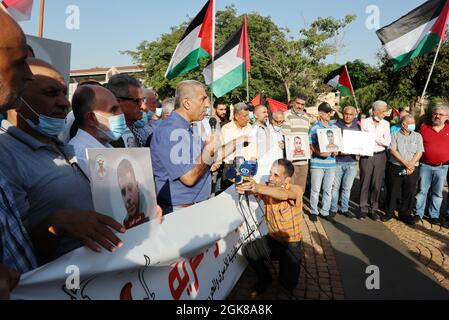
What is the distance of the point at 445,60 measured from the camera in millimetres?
25188

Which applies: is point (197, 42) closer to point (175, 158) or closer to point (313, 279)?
point (175, 158)

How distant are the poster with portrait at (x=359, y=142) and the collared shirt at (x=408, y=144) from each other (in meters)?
0.51

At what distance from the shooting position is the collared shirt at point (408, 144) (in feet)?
21.1

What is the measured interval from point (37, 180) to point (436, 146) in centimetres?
665

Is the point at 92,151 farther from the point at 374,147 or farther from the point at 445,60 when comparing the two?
the point at 445,60

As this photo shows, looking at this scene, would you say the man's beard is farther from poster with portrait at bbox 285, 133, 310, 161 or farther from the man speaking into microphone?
poster with portrait at bbox 285, 133, 310, 161

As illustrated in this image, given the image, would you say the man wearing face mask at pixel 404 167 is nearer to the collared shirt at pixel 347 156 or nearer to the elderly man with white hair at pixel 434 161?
the elderly man with white hair at pixel 434 161

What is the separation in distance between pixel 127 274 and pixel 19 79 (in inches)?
42.7

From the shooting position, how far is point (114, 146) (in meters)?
3.28

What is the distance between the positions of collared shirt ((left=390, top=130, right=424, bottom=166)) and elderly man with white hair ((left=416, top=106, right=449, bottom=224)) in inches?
8.0

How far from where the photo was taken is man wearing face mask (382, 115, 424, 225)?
646 cm

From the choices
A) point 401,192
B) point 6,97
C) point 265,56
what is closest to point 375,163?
point 401,192

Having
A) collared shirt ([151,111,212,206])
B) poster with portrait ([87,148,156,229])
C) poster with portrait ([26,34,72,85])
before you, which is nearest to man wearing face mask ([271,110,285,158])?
collared shirt ([151,111,212,206])

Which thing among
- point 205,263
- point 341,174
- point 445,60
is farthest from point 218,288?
point 445,60
